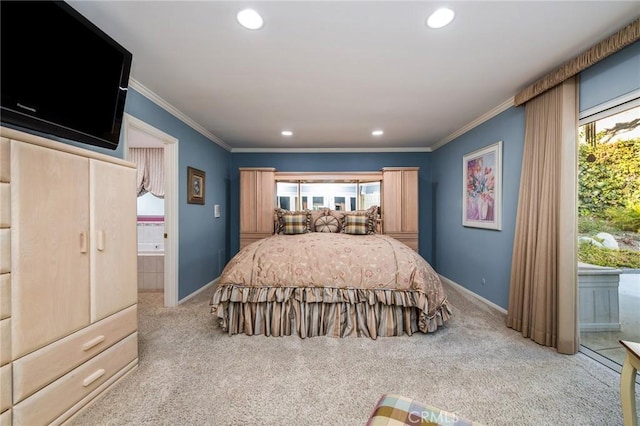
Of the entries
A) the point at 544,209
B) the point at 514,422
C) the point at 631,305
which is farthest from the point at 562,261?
the point at 514,422

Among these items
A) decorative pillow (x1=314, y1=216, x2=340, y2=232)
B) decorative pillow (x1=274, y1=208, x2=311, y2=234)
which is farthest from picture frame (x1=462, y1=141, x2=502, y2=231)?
decorative pillow (x1=274, y1=208, x2=311, y2=234)

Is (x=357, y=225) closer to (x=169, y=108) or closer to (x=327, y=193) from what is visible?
(x=327, y=193)

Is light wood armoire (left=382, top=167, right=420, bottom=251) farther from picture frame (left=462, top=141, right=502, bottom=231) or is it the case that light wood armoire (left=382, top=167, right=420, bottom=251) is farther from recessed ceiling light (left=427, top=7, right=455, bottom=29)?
recessed ceiling light (left=427, top=7, right=455, bottom=29)

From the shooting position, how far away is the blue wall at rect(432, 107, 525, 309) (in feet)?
9.14

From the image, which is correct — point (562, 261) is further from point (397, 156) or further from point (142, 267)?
point (142, 267)

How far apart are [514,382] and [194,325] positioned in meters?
2.87

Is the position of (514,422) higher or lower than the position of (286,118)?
lower

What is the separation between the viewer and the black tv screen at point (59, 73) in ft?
3.85

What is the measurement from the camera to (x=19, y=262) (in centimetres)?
116

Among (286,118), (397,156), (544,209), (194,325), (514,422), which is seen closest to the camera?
(514,422)

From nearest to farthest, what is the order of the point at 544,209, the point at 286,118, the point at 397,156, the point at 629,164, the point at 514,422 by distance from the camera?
the point at 514,422 → the point at 629,164 → the point at 544,209 → the point at 286,118 → the point at 397,156

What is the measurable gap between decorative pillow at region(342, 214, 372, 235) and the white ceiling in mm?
1557

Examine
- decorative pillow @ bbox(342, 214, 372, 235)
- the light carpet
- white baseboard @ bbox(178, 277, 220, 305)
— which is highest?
decorative pillow @ bbox(342, 214, 372, 235)

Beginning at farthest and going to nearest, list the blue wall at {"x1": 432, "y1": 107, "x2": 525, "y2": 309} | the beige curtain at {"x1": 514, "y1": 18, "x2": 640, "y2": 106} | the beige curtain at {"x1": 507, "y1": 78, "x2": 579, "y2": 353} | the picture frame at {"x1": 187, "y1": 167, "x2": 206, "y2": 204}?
the picture frame at {"x1": 187, "y1": 167, "x2": 206, "y2": 204} < the blue wall at {"x1": 432, "y1": 107, "x2": 525, "y2": 309} < the beige curtain at {"x1": 507, "y1": 78, "x2": 579, "y2": 353} < the beige curtain at {"x1": 514, "y1": 18, "x2": 640, "y2": 106}
